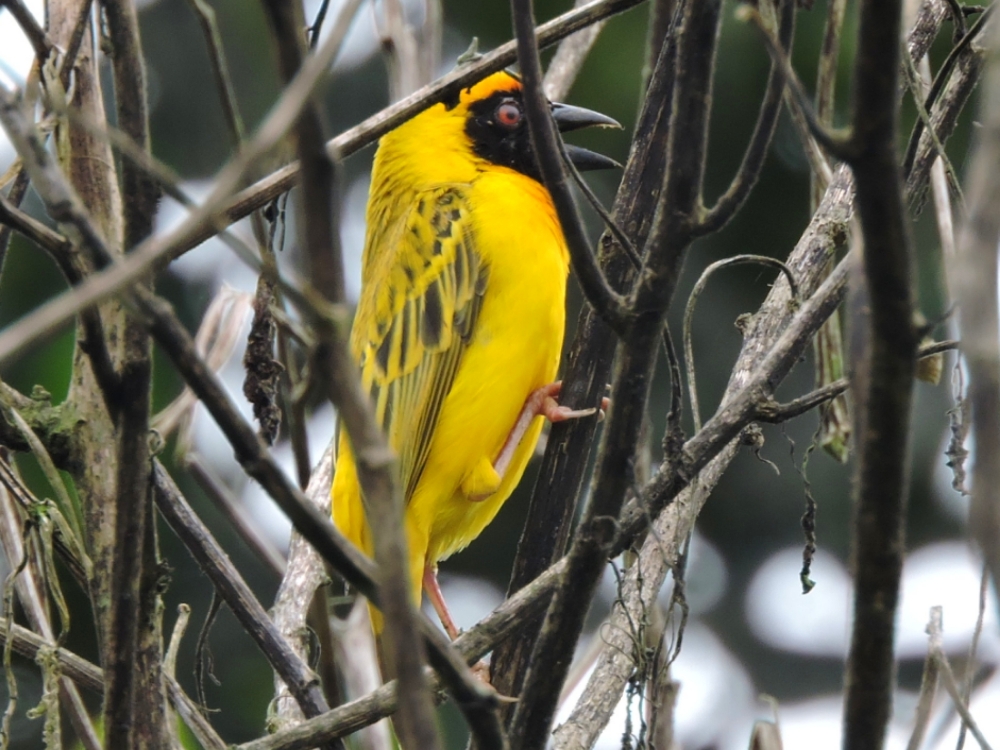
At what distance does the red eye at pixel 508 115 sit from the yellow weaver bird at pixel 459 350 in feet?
0.93

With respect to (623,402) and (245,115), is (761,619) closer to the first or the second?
(245,115)

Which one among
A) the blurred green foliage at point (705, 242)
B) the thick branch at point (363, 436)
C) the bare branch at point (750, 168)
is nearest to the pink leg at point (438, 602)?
the blurred green foliage at point (705, 242)

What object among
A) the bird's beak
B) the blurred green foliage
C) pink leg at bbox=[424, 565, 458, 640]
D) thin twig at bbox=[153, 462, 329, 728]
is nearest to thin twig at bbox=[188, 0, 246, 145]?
thin twig at bbox=[153, 462, 329, 728]

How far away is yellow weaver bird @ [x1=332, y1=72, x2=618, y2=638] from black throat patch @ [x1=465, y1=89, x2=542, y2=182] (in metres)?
0.19

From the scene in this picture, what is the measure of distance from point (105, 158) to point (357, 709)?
1.12m

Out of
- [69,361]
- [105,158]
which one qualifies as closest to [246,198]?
[105,158]

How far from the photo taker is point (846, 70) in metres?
5.67

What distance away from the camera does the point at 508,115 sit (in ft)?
14.2

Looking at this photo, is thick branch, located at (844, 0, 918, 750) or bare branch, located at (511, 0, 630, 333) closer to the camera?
thick branch, located at (844, 0, 918, 750)

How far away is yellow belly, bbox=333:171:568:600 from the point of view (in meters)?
3.67

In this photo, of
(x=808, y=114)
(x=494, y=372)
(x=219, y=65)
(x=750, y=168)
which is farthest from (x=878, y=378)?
(x=494, y=372)

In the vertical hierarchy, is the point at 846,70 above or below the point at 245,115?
below

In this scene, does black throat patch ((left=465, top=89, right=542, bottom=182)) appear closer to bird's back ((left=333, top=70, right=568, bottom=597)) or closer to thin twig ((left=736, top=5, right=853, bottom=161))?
bird's back ((left=333, top=70, right=568, bottom=597))

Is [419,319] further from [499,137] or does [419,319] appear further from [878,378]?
[878,378]
